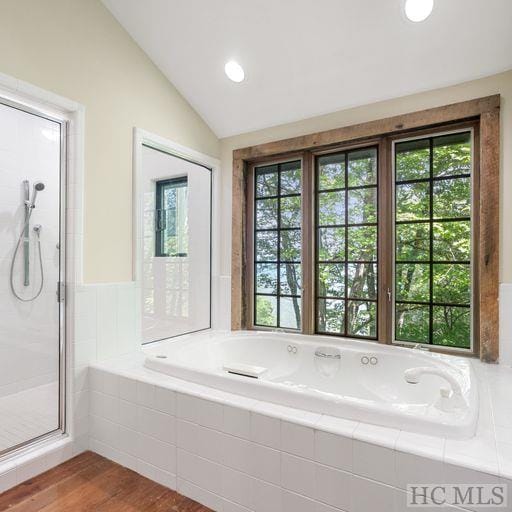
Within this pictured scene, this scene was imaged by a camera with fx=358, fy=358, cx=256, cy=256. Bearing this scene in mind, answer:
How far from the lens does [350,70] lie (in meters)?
2.45

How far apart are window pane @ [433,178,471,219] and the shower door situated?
8.09 ft

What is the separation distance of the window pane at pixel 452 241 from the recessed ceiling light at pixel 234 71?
70.3 inches

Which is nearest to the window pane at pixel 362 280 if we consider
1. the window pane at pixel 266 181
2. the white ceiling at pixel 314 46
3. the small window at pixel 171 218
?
the window pane at pixel 266 181

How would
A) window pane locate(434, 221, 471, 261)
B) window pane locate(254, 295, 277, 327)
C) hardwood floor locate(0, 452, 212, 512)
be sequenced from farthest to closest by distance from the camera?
window pane locate(254, 295, 277, 327)
window pane locate(434, 221, 471, 261)
hardwood floor locate(0, 452, 212, 512)

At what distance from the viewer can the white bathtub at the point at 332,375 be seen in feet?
4.67

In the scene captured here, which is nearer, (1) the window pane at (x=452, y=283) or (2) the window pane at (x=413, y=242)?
(1) the window pane at (x=452, y=283)

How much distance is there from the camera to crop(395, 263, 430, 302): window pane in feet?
8.33

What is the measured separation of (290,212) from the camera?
3105mm

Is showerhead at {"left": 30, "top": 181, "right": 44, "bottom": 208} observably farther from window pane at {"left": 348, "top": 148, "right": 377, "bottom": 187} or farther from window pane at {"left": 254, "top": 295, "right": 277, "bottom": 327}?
window pane at {"left": 348, "top": 148, "right": 377, "bottom": 187}

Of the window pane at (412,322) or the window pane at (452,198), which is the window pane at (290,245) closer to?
the window pane at (412,322)

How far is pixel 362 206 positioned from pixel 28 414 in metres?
2.60

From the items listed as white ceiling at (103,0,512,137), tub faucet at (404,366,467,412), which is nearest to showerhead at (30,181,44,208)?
white ceiling at (103,0,512,137)

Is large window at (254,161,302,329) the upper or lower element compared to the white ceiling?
lower

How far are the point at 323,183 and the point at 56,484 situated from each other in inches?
104
